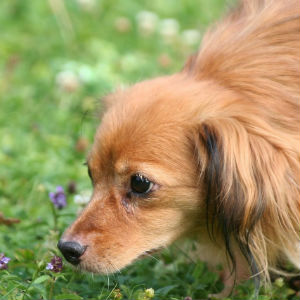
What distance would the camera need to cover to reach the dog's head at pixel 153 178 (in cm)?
351

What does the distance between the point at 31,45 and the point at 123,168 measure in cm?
432

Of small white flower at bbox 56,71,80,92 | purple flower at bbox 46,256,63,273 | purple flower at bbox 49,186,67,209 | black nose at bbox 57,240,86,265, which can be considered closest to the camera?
purple flower at bbox 46,256,63,273

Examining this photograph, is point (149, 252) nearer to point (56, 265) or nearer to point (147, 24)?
point (56, 265)

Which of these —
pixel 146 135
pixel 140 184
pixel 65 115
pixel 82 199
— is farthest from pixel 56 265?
pixel 65 115

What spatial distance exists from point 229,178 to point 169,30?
4810mm

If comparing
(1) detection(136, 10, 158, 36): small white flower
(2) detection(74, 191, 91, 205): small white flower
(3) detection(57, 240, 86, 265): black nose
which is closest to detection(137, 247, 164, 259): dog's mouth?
(3) detection(57, 240, 86, 265): black nose

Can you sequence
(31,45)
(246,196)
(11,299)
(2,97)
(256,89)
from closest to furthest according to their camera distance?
(11,299) < (246,196) < (256,89) < (2,97) < (31,45)

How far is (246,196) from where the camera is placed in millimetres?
3373

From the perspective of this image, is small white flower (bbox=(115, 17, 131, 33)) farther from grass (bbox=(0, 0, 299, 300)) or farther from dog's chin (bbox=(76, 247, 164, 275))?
dog's chin (bbox=(76, 247, 164, 275))

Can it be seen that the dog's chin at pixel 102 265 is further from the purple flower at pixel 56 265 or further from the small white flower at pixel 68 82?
the small white flower at pixel 68 82

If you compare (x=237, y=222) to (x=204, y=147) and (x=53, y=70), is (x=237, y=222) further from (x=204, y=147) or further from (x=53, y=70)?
(x=53, y=70)

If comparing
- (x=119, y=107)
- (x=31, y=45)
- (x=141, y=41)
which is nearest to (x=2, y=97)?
(x=31, y=45)

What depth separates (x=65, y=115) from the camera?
20.5 ft

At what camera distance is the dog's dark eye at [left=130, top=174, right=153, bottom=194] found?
3518 millimetres
